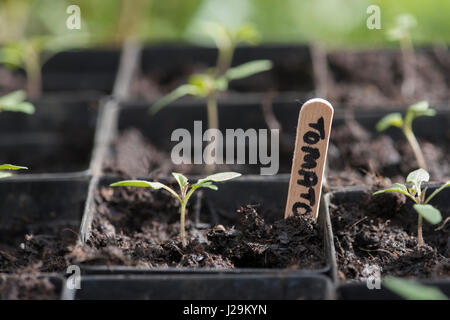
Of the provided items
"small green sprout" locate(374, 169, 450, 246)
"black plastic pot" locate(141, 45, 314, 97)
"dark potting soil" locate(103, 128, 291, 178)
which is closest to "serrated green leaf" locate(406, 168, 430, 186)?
"small green sprout" locate(374, 169, 450, 246)

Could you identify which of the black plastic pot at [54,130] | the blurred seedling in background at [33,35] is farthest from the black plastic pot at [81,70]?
the black plastic pot at [54,130]

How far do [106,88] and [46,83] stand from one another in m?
0.29

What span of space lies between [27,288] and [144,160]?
728 mm

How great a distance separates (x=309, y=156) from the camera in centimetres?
124

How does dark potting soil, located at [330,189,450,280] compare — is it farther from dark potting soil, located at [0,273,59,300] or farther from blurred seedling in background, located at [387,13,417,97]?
blurred seedling in background, located at [387,13,417,97]

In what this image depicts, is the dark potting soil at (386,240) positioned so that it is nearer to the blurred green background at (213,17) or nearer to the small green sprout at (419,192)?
the small green sprout at (419,192)

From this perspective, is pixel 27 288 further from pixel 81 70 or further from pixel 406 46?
pixel 406 46

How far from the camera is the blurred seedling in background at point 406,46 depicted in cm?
196

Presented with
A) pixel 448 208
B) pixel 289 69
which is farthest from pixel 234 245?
pixel 289 69

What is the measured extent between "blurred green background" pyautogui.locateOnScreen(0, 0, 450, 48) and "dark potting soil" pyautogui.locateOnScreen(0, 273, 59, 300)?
2.04 m

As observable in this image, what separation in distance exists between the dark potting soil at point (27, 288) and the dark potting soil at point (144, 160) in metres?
0.54

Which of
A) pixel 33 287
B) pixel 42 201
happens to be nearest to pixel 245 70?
pixel 42 201
